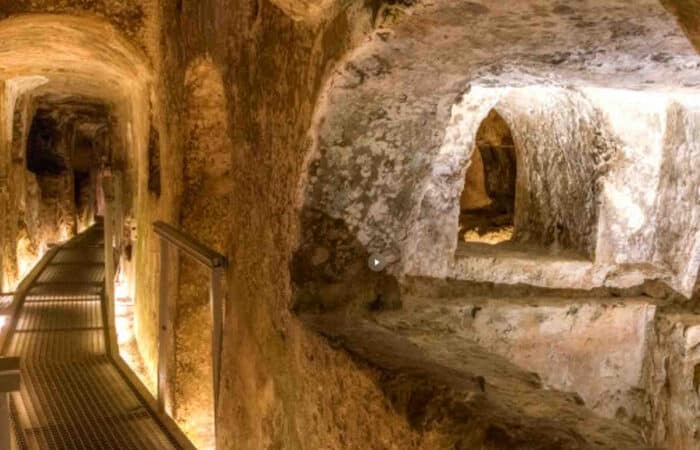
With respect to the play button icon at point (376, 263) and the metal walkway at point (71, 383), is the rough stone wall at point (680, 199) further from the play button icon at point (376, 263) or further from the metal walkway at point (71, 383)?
the metal walkway at point (71, 383)

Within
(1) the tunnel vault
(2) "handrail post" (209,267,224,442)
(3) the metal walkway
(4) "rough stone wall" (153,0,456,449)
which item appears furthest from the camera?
(1) the tunnel vault

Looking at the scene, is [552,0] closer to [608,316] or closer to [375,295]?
[375,295]

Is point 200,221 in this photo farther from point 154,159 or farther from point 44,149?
point 44,149

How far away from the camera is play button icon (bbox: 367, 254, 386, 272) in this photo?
294 centimetres

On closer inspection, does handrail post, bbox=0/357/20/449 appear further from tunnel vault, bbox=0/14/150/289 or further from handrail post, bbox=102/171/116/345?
tunnel vault, bbox=0/14/150/289

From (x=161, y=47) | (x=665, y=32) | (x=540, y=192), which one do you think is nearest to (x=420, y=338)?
(x=665, y=32)

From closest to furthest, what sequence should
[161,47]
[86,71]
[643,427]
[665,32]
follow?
1. [665,32]
2. [643,427]
3. [161,47]
4. [86,71]

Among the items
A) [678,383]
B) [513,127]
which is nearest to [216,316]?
[513,127]

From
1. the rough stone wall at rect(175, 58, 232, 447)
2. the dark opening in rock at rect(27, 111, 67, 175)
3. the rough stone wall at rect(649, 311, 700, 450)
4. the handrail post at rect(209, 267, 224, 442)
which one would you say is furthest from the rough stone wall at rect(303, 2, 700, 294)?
the dark opening in rock at rect(27, 111, 67, 175)

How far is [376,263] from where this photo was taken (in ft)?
9.70

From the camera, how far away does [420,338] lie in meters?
2.71

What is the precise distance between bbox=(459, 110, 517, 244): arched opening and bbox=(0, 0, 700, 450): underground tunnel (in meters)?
3.08

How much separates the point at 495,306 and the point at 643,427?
0.95m

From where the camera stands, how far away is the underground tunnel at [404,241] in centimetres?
204
